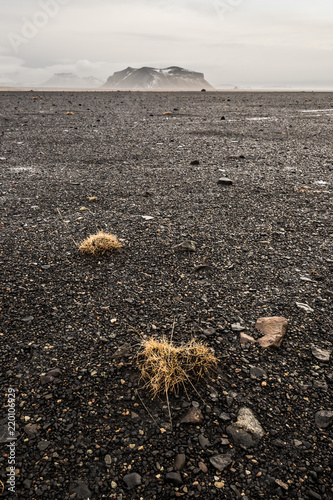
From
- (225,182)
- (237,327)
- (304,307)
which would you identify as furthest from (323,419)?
(225,182)

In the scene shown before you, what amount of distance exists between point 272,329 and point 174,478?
1.57 m

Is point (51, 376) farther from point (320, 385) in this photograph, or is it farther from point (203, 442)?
point (320, 385)

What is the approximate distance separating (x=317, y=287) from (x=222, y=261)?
116 cm

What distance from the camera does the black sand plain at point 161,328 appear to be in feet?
6.28

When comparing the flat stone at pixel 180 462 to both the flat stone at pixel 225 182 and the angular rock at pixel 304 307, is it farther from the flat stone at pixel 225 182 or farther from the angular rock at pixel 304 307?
the flat stone at pixel 225 182

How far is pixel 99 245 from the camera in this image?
4293 millimetres

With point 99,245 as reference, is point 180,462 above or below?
below

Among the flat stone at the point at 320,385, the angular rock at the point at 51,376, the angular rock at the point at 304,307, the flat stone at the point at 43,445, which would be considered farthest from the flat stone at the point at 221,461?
the angular rock at the point at 304,307

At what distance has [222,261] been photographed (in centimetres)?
415

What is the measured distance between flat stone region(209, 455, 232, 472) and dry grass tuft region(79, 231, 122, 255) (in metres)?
2.87

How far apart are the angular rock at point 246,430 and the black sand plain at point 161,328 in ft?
0.13

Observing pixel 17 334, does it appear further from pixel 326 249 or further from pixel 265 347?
pixel 326 249

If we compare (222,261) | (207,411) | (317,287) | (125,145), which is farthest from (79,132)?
(207,411)

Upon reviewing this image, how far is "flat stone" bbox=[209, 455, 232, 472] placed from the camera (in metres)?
1.91
